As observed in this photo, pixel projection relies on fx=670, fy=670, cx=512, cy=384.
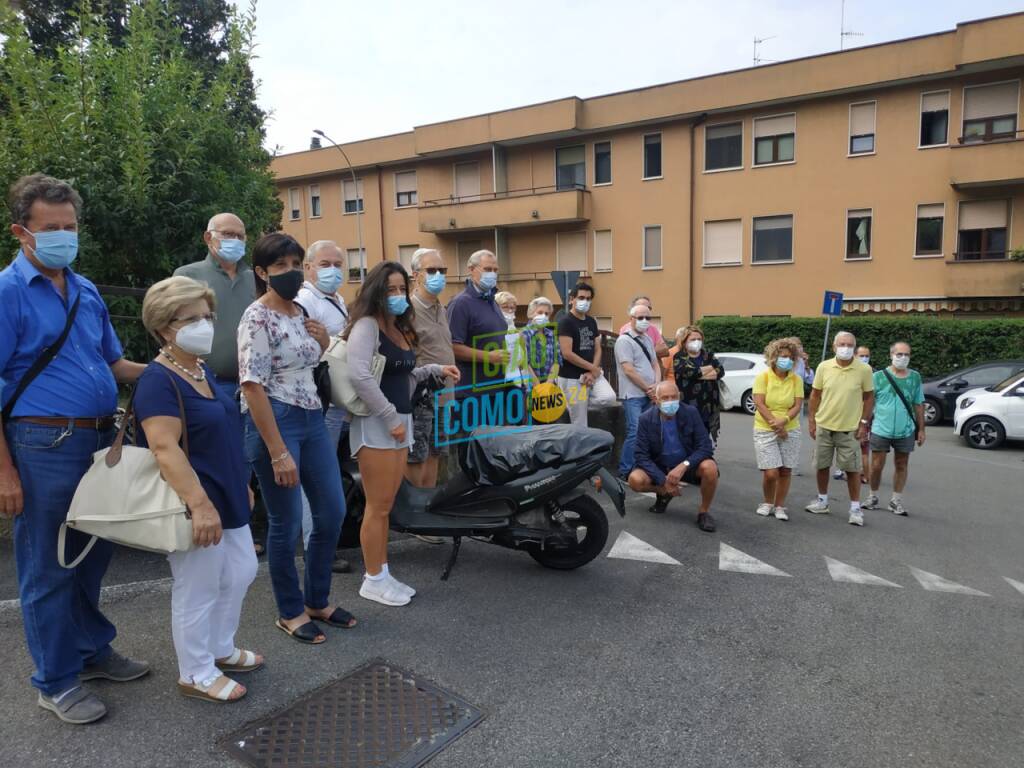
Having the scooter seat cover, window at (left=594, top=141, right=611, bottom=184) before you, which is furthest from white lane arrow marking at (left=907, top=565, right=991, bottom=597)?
window at (left=594, top=141, right=611, bottom=184)

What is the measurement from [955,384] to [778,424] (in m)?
9.87

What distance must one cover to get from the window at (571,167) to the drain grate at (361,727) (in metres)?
24.9

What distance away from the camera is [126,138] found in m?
4.88

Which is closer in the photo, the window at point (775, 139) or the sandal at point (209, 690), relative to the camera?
the sandal at point (209, 690)

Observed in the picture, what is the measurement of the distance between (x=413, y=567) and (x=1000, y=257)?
21.7 meters

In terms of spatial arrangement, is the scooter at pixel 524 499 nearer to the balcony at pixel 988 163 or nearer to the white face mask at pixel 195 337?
the white face mask at pixel 195 337

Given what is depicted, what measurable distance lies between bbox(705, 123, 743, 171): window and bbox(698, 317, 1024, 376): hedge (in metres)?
5.95

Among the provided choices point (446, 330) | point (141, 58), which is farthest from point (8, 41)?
point (446, 330)

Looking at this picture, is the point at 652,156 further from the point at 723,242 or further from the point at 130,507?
the point at 130,507

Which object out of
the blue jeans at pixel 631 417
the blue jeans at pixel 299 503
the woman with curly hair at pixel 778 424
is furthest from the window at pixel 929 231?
the blue jeans at pixel 299 503

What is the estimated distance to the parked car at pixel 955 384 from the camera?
1322cm

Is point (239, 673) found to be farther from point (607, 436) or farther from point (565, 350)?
point (565, 350)

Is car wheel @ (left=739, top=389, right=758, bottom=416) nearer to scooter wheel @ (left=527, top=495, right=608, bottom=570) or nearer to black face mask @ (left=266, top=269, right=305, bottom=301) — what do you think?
scooter wheel @ (left=527, top=495, right=608, bottom=570)

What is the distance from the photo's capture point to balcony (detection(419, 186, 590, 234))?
25844 millimetres
